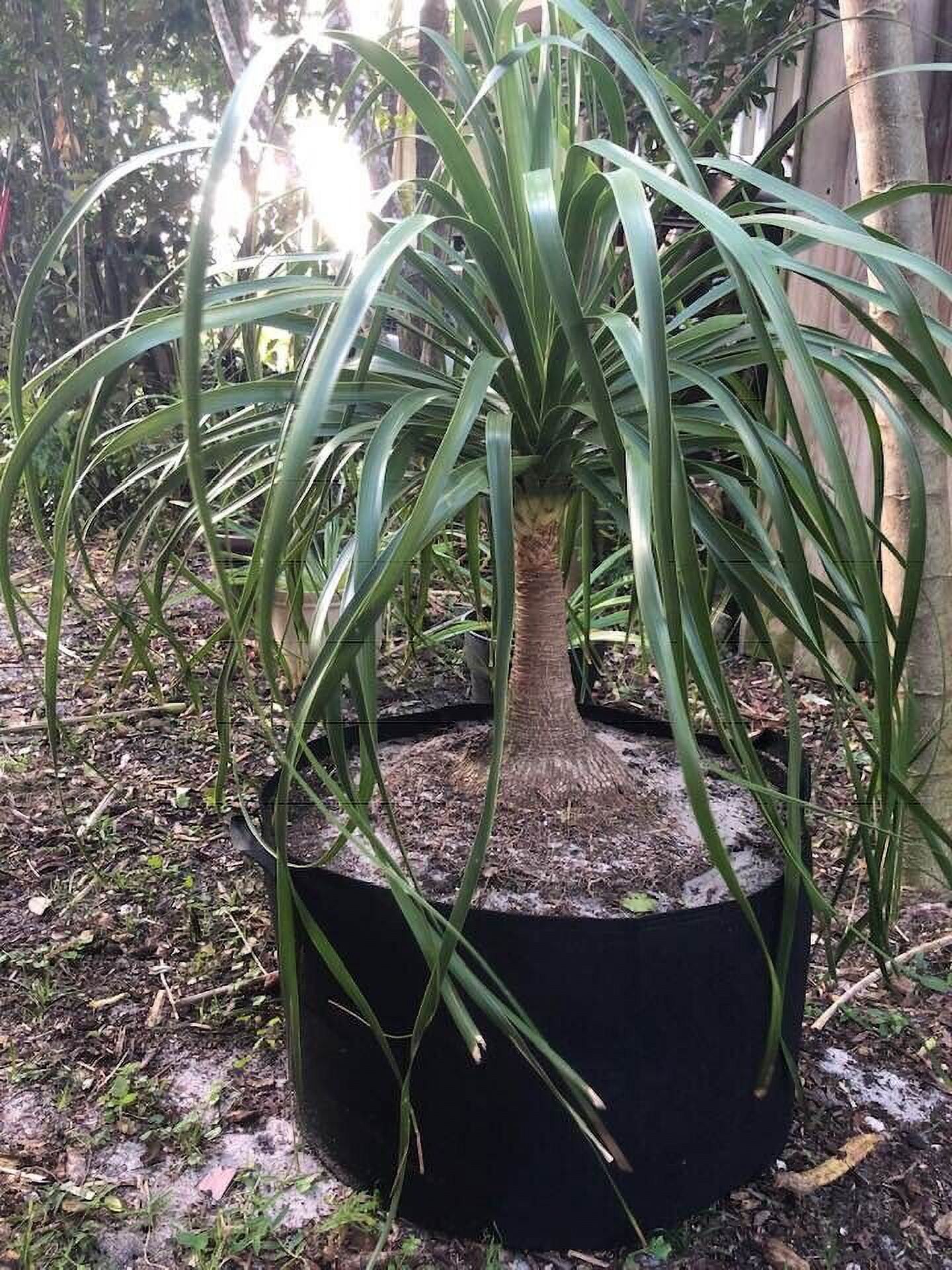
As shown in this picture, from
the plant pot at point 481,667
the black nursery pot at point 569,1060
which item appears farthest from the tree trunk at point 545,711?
the plant pot at point 481,667

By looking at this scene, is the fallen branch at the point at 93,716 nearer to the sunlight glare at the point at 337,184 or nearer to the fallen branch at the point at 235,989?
the fallen branch at the point at 235,989

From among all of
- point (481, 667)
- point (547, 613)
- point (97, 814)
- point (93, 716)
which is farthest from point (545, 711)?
point (93, 716)

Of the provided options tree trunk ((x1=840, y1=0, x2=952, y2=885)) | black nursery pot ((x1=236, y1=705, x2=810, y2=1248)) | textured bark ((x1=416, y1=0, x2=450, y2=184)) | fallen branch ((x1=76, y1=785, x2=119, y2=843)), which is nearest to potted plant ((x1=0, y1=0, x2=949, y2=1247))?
black nursery pot ((x1=236, y1=705, x2=810, y2=1248))

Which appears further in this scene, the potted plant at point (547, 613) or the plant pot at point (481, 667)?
the plant pot at point (481, 667)

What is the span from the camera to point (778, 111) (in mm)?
2197

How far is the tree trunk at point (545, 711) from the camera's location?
87 centimetres

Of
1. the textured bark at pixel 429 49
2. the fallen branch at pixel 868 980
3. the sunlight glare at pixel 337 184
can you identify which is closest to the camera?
the sunlight glare at pixel 337 184

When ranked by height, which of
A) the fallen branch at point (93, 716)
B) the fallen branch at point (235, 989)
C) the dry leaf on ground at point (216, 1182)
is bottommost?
the dry leaf on ground at point (216, 1182)

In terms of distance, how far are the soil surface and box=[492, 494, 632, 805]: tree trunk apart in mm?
22

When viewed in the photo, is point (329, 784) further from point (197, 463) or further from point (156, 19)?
point (156, 19)

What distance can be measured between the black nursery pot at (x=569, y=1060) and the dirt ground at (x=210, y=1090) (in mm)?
51

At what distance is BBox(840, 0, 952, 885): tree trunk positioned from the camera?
1169mm

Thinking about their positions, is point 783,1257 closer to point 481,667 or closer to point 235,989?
point 235,989

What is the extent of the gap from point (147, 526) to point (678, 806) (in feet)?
1.90
